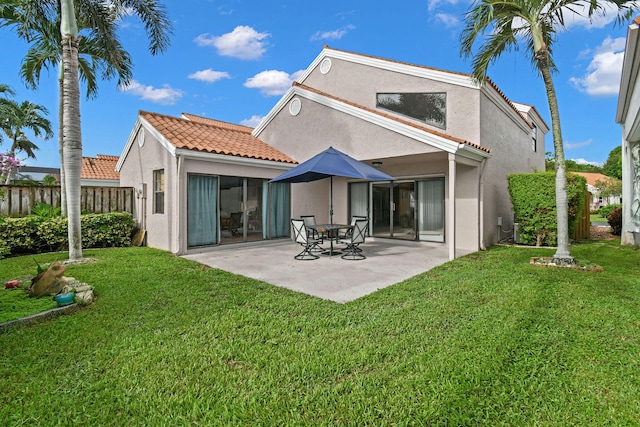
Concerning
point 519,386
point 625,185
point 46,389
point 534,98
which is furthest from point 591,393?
point 534,98

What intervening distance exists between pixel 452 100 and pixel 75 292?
1228cm

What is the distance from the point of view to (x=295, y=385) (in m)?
2.94

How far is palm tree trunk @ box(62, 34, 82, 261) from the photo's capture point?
8.49 meters

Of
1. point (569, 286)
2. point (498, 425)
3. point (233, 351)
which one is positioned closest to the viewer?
point (498, 425)

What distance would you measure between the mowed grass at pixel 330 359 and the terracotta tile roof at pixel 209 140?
5.77 m

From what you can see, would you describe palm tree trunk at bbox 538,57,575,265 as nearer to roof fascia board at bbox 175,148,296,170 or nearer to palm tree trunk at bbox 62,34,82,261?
roof fascia board at bbox 175,148,296,170

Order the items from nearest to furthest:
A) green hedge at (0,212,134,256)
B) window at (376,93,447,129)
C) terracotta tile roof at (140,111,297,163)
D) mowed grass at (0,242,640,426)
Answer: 1. mowed grass at (0,242,640,426)
2. green hedge at (0,212,134,256)
3. terracotta tile roof at (140,111,297,163)
4. window at (376,93,447,129)

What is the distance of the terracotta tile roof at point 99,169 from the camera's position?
20.6 meters

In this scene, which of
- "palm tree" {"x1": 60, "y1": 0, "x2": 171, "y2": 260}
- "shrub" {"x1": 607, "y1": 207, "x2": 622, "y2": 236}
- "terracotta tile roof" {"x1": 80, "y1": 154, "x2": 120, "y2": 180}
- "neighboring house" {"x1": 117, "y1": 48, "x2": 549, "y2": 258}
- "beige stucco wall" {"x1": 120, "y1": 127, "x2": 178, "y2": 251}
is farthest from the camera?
"terracotta tile roof" {"x1": 80, "y1": 154, "x2": 120, "y2": 180}

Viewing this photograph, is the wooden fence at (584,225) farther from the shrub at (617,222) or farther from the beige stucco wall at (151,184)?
the beige stucco wall at (151,184)

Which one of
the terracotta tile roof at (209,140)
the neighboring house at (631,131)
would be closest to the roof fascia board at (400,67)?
the neighboring house at (631,131)

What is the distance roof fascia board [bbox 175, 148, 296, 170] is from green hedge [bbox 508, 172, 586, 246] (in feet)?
27.9

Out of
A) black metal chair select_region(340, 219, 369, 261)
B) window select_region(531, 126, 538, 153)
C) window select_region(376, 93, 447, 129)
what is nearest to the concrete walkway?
black metal chair select_region(340, 219, 369, 261)

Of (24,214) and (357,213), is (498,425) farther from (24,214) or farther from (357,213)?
(24,214)
